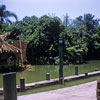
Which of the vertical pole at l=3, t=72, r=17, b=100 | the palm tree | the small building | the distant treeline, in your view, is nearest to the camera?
the vertical pole at l=3, t=72, r=17, b=100

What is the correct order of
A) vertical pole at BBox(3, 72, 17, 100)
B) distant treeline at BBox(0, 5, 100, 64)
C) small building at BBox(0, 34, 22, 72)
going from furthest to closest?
distant treeline at BBox(0, 5, 100, 64), small building at BBox(0, 34, 22, 72), vertical pole at BBox(3, 72, 17, 100)

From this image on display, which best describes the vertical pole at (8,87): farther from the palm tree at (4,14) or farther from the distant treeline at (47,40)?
A: the palm tree at (4,14)

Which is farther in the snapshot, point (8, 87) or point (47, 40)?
point (47, 40)

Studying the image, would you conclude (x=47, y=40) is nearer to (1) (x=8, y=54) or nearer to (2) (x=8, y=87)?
(1) (x=8, y=54)

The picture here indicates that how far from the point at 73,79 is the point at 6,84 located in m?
10.7

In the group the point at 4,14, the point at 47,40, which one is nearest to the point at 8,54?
the point at 47,40

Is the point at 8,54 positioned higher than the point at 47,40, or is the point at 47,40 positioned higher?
the point at 47,40

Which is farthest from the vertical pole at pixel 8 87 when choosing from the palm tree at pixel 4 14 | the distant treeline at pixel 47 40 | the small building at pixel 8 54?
the palm tree at pixel 4 14

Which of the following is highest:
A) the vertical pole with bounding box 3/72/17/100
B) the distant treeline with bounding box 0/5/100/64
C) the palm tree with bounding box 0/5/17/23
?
the palm tree with bounding box 0/5/17/23

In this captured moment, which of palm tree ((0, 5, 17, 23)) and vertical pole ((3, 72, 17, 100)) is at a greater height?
palm tree ((0, 5, 17, 23))

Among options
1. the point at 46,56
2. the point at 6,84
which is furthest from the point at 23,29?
the point at 6,84

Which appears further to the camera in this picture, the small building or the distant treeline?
the distant treeline

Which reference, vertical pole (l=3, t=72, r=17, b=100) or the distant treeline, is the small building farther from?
vertical pole (l=3, t=72, r=17, b=100)

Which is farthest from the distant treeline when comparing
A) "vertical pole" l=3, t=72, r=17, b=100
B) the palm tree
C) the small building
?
"vertical pole" l=3, t=72, r=17, b=100
